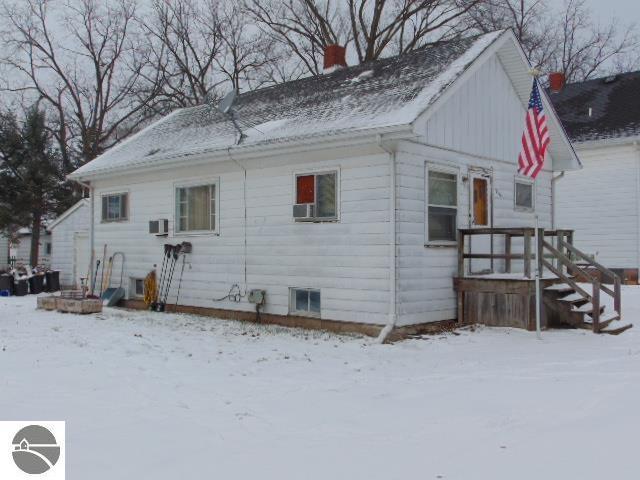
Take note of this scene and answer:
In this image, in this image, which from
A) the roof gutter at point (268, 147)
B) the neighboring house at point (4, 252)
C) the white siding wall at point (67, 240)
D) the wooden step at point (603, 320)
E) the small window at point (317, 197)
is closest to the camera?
the roof gutter at point (268, 147)

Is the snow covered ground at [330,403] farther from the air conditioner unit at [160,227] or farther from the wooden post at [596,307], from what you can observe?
the air conditioner unit at [160,227]

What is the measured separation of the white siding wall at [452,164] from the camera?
10.1m

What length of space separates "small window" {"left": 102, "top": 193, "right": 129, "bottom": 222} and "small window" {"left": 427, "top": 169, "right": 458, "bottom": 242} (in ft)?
24.4

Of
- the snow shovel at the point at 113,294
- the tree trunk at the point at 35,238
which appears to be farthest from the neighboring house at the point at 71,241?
the tree trunk at the point at 35,238

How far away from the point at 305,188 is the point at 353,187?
107cm

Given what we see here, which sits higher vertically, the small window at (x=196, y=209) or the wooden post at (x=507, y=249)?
the small window at (x=196, y=209)

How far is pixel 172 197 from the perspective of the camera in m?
13.7

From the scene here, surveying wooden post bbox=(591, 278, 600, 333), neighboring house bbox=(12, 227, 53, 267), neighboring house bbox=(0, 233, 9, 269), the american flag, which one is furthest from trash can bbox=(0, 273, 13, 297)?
neighboring house bbox=(0, 233, 9, 269)

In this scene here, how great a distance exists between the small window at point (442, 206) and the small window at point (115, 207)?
744cm

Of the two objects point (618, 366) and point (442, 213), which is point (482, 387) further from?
point (442, 213)

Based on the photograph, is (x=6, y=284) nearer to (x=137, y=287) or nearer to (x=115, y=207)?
(x=115, y=207)

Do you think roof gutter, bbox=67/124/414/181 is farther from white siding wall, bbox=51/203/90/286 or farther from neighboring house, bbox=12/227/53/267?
neighboring house, bbox=12/227/53/267
